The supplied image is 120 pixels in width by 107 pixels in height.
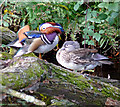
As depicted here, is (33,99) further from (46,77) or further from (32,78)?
(46,77)

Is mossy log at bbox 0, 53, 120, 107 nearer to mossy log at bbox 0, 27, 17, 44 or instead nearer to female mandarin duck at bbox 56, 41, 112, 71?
female mandarin duck at bbox 56, 41, 112, 71

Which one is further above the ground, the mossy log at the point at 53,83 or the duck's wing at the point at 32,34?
the duck's wing at the point at 32,34

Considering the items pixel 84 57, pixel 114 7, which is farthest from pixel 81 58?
pixel 114 7

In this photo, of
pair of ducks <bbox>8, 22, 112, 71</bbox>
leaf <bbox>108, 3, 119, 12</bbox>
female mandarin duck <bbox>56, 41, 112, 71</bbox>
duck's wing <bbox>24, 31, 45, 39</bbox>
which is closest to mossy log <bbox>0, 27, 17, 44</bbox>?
pair of ducks <bbox>8, 22, 112, 71</bbox>

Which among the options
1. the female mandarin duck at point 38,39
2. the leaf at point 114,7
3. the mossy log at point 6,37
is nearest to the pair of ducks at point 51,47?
the female mandarin duck at point 38,39

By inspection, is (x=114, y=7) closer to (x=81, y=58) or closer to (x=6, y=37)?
(x=81, y=58)

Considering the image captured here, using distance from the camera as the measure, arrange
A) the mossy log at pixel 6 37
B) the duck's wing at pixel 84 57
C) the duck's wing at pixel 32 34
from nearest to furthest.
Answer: the duck's wing at pixel 32 34
the duck's wing at pixel 84 57
the mossy log at pixel 6 37

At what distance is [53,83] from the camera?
1.58m

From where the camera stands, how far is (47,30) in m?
2.34

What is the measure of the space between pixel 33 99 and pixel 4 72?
0.34 meters

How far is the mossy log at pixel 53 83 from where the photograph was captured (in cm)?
137

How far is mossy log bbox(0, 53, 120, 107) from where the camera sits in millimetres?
1371

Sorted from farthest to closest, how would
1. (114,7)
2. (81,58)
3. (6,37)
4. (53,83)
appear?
(6,37)
(81,58)
(53,83)
(114,7)

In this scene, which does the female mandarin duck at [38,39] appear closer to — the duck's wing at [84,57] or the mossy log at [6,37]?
the duck's wing at [84,57]
